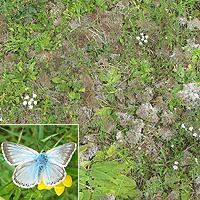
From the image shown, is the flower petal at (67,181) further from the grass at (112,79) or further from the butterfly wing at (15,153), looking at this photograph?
the grass at (112,79)

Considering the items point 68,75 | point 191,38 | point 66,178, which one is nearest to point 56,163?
point 66,178

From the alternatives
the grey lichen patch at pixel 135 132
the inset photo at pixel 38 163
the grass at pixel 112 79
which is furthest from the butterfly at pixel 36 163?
the grey lichen patch at pixel 135 132

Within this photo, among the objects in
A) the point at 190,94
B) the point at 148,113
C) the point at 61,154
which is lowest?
the point at 148,113

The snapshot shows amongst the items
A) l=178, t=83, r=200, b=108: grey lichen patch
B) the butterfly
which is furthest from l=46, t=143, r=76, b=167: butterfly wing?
l=178, t=83, r=200, b=108: grey lichen patch

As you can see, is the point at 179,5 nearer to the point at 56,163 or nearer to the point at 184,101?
the point at 184,101

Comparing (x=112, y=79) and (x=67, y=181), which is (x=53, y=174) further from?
(x=112, y=79)

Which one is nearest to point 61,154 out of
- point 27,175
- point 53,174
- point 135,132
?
point 53,174

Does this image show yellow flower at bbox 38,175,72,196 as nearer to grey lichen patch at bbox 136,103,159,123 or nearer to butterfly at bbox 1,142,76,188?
butterfly at bbox 1,142,76,188
